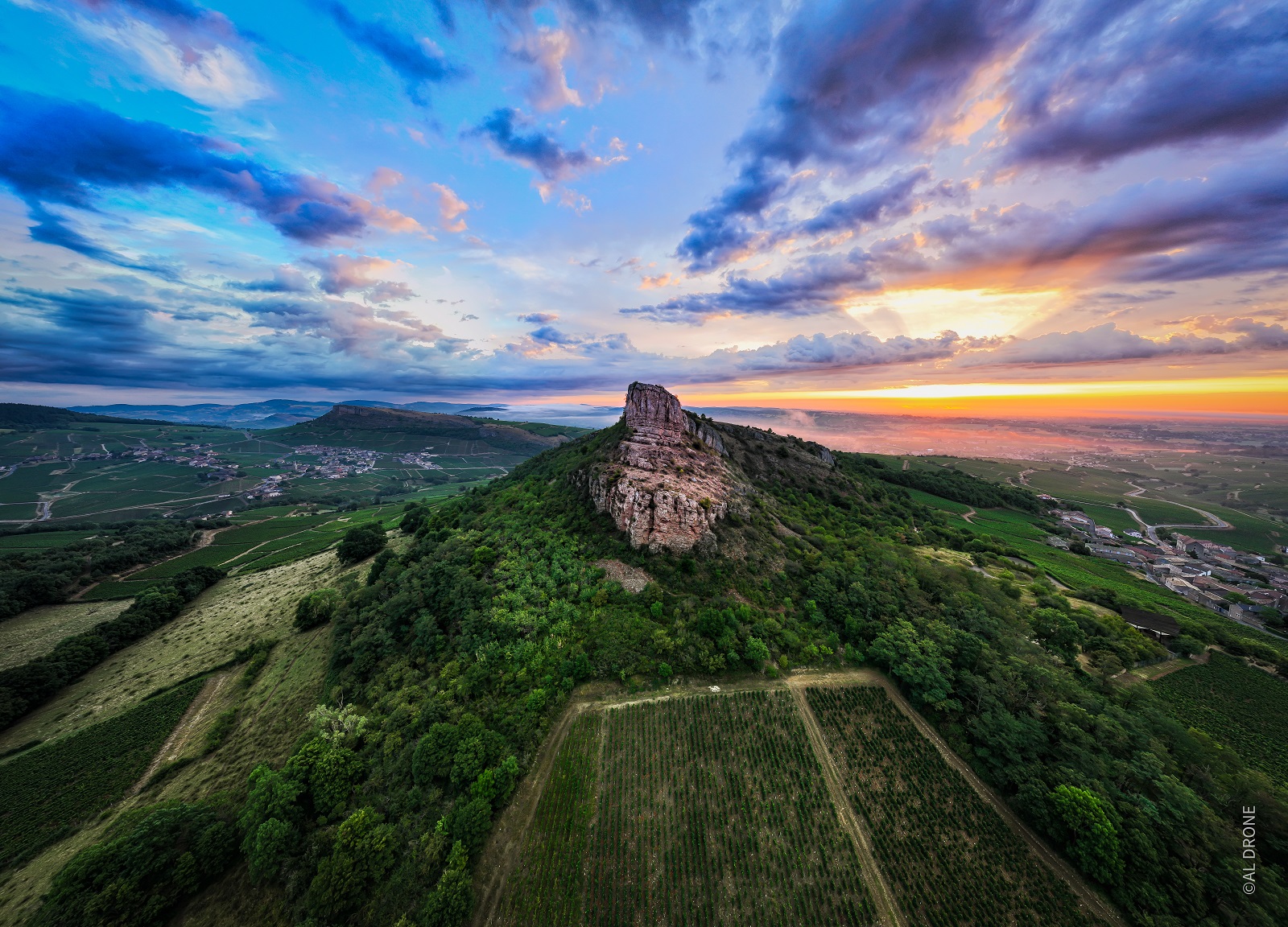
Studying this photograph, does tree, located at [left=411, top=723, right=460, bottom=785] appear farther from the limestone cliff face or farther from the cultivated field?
the limestone cliff face

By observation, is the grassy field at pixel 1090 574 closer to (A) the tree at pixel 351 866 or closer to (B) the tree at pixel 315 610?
(A) the tree at pixel 351 866

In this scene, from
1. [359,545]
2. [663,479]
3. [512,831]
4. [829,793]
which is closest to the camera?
[512,831]

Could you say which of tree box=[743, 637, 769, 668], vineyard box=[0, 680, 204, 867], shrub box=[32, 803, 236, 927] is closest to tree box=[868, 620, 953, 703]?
tree box=[743, 637, 769, 668]

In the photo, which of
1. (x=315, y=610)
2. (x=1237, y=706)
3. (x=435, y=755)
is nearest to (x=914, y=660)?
(x=1237, y=706)

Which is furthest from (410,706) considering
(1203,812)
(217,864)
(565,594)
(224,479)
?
(224,479)

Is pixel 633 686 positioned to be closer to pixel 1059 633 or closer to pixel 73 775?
pixel 1059 633

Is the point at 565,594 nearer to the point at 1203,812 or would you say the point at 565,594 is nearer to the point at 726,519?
the point at 726,519
